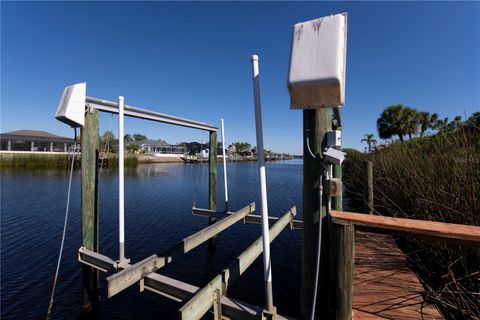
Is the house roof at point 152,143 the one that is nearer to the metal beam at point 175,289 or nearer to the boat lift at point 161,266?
the boat lift at point 161,266

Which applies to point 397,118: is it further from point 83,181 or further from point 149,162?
point 149,162

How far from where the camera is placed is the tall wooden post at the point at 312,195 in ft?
7.34

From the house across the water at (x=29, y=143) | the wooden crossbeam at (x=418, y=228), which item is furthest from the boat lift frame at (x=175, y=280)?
the house across the water at (x=29, y=143)

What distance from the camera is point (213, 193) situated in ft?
29.4

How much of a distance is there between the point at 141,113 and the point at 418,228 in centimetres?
538

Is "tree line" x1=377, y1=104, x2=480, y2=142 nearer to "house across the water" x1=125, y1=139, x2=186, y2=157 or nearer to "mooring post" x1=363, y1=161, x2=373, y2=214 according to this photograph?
"mooring post" x1=363, y1=161, x2=373, y2=214

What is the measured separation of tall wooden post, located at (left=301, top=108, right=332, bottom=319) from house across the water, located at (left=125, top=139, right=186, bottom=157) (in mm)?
75899

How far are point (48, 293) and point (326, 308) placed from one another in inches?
273

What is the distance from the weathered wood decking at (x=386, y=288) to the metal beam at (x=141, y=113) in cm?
510

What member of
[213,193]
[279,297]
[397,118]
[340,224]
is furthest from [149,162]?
[340,224]

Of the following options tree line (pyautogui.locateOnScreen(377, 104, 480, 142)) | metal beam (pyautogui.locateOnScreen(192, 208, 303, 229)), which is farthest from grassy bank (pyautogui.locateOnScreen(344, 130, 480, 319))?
tree line (pyautogui.locateOnScreen(377, 104, 480, 142))

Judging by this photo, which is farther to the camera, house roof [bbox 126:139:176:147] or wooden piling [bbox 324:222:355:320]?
house roof [bbox 126:139:176:147]

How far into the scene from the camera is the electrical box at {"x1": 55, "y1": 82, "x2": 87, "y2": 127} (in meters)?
4.04

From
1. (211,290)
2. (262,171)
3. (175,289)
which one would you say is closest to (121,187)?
(175,289)
